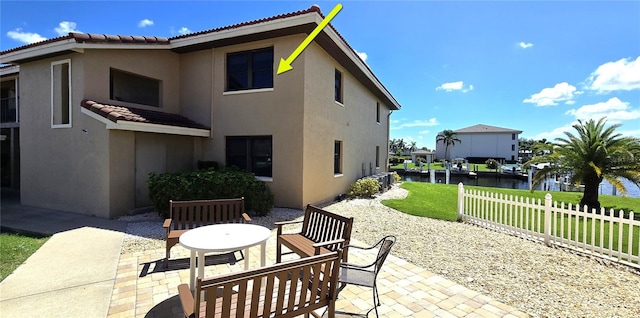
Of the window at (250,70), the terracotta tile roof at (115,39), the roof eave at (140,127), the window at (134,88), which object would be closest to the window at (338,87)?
the window at (250,70)

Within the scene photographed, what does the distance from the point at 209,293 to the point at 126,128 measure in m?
7.96

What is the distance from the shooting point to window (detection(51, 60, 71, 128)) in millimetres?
9531

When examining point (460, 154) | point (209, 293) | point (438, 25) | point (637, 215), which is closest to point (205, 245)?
point (209, 293)

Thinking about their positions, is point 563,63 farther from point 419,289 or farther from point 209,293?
point 209,293

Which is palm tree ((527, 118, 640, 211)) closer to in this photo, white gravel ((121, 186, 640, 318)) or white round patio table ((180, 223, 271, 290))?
white gravel ((121, 186, 640, 318))

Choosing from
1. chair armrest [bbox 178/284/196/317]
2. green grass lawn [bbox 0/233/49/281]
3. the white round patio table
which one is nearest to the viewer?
chair armrest [bbox 178/284/196/317]

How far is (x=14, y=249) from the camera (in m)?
5.65

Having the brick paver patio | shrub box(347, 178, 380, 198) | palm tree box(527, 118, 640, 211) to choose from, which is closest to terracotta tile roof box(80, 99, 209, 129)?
the brick paver patio

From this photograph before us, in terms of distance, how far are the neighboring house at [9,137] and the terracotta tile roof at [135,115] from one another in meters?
8.61

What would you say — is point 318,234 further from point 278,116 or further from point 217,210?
point 278,116

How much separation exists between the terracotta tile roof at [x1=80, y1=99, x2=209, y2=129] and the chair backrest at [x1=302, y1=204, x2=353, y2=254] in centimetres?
661

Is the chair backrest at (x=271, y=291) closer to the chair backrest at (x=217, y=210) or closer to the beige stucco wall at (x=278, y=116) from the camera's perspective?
the chair backrest at (x=217, y=210)

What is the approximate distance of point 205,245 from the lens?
11.4 feet

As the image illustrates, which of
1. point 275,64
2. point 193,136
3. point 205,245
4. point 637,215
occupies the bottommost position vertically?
point 637,215
